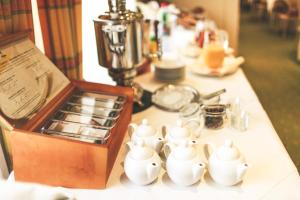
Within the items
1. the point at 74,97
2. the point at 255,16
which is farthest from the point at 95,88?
the point at 255,16

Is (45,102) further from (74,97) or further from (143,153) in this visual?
(143,153)

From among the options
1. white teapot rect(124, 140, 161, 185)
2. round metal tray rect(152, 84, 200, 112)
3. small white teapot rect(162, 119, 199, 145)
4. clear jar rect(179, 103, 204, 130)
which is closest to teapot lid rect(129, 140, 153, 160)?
→ white teapot rect(124, 140, 161, 185)

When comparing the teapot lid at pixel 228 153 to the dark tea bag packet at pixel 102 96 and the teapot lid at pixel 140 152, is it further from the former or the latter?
the dark tea bag packet at pixel 102 96

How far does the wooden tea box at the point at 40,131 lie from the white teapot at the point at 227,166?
0.26m

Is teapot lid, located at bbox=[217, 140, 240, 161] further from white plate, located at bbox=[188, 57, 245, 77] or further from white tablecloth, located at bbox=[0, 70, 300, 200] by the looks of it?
white plate, located at bbox=[188, 57, 245, 77]

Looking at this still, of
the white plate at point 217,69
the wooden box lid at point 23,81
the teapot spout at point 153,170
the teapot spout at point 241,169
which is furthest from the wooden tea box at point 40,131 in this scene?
the white plate at point 217,69

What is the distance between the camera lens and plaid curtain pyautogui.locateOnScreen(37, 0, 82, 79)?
1123mm

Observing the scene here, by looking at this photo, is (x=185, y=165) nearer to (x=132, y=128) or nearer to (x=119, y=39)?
(x=132, y=128)

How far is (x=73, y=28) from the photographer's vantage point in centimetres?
121

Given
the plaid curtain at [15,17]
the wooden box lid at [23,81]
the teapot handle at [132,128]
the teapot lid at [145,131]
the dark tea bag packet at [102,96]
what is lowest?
the teapot handle at [132,128]

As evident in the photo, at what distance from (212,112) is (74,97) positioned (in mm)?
438

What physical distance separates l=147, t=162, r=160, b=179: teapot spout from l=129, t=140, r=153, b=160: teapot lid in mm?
23

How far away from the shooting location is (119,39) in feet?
3.76

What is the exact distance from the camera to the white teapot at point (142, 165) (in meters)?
0.80
